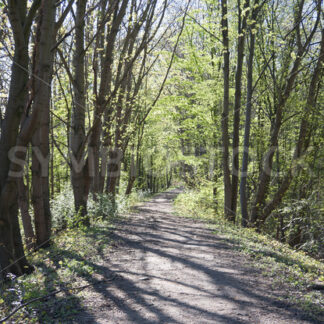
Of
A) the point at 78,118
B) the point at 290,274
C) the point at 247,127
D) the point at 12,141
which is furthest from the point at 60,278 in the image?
the point at 247,127

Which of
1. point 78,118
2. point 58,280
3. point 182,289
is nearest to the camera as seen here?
point 182,289

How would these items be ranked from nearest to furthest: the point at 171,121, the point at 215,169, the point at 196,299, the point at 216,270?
the point at 196,299 → the point at 216,270 → the point at 215,169 → the point at 171,121

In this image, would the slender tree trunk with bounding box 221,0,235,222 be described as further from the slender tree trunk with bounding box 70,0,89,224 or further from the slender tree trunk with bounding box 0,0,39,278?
the slender tree trunk with bounding box 0,0,39,278

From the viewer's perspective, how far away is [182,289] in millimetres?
4441

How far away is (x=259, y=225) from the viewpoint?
38.9ft

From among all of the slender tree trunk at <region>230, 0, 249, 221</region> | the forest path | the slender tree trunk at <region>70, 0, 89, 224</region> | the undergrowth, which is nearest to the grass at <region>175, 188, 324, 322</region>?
the forest path

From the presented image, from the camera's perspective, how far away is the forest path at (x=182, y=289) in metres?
3.63

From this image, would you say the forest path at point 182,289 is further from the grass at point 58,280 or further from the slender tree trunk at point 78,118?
the slender tree trunk at point 78,118

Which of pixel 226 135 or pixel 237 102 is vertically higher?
pixel 237 102

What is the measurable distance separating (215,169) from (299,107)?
651cm

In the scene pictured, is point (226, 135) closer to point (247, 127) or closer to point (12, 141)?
point (247, 127)

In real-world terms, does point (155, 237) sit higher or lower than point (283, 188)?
lower

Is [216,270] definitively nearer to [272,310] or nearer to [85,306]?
[272,310]

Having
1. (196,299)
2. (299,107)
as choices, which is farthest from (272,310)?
(299,107)
